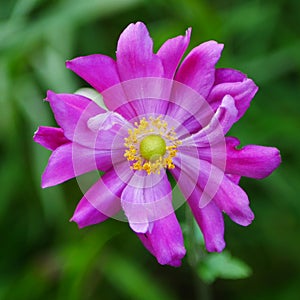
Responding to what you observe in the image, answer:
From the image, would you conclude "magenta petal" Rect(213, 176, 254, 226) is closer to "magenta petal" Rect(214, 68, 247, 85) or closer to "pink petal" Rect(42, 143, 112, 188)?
"magenta petal" Rect(214, 68, 247, 85)

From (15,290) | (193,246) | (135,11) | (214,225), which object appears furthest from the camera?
(135,11)

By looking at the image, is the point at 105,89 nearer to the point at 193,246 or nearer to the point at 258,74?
the point at 193,246

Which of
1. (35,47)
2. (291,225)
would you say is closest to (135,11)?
(35,47)

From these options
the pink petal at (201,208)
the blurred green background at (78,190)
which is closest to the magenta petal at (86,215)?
the pink petal at (201,208)

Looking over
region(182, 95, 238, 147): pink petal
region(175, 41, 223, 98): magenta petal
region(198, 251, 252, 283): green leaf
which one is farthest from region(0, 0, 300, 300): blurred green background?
region(175, 41, 223, 98): magenta petal

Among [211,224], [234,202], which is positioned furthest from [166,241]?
[234,202]
